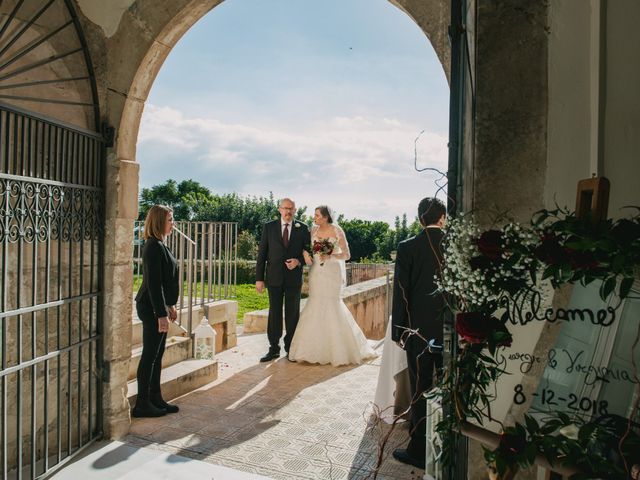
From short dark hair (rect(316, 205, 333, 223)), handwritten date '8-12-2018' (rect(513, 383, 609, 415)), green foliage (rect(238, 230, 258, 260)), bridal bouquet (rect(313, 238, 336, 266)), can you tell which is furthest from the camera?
green foliage (rect(238, 230, 258, 260))

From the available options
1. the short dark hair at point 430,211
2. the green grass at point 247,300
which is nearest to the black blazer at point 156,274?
the short dark hair at point 430,211

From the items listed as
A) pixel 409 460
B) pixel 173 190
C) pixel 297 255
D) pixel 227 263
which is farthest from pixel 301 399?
pixel 173 190

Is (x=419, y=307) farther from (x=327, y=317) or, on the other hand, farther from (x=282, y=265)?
(x=282, y=265)

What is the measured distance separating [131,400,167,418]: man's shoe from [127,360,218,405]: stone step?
86 millimetres

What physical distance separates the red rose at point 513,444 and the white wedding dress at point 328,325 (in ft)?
14.7

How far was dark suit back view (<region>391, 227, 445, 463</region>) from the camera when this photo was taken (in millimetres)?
3488

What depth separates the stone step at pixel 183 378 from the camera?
178 inches

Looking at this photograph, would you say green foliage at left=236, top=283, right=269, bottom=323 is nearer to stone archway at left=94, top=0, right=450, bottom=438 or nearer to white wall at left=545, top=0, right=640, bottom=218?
stone archway at left=94, top=0, right=450, bottom=438

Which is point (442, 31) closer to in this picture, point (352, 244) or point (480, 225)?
point (480, 225)

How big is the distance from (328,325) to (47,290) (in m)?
3.48

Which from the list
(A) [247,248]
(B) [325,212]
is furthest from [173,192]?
(B) [325,212]

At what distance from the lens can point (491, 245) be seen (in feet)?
4.99

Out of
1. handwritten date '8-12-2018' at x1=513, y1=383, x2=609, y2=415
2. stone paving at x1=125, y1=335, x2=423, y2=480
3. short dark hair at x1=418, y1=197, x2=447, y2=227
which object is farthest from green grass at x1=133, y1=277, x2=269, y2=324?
handwritten date '8-12-2018' at x1=513, y1=383, x2=609, y2=415

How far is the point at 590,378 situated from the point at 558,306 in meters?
0.31
